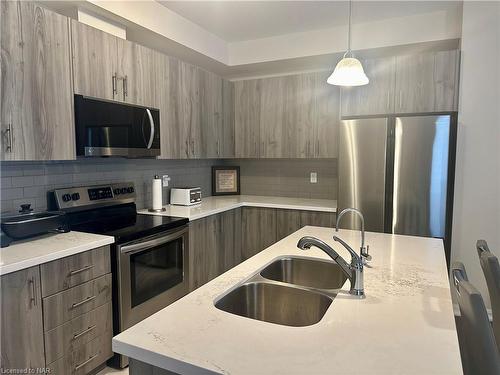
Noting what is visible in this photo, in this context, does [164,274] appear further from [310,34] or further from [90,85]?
[310,34]

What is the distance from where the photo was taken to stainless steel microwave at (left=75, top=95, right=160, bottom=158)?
228cm

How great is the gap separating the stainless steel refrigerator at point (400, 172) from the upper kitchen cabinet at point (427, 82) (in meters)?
0.17

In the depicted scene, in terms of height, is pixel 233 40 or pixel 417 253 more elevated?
pixel 233 40

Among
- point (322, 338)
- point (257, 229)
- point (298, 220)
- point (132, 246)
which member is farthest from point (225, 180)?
point (322, 338)

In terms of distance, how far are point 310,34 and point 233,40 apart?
2.88 ft

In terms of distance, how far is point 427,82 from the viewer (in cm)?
304

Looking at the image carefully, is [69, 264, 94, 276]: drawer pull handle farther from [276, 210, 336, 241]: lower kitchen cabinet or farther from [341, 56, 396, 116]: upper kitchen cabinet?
[341, 56, 396, 116]: upper kitchen cabinet

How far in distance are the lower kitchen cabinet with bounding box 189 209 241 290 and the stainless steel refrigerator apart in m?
1.15

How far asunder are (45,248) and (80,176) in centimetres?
94

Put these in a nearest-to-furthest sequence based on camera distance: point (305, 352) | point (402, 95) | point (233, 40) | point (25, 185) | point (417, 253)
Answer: point (305, 352) < point (417, 253) < point (25, 185) < point (402, 95) < point (233, 40)

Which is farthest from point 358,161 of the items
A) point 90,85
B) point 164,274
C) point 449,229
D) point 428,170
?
point 90,85

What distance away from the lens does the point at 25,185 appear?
2.28m

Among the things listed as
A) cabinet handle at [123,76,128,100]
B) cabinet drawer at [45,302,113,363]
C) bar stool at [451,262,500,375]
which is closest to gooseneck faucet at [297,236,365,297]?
bar stool at [451,262,500,375]

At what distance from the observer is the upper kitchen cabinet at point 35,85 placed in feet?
6.08
